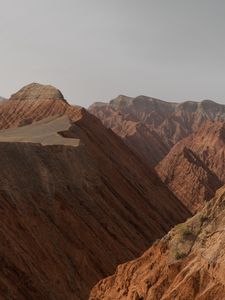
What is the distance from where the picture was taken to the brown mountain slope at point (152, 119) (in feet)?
377

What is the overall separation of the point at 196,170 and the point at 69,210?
49.5 meters

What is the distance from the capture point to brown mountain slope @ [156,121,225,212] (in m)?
76.2

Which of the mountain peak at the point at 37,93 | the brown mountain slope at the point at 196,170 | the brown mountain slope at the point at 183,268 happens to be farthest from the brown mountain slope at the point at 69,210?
the brown mountain slope at the point at 196,170

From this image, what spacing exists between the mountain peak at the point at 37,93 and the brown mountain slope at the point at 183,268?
54761 millimetres

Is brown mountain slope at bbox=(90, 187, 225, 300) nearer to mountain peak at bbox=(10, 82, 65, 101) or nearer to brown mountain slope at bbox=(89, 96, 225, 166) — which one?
mountain peak at bbox=(10, 82, 65, 101)

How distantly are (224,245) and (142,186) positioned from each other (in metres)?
36.3

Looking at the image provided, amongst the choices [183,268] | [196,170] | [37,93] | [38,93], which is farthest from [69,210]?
[196,170]

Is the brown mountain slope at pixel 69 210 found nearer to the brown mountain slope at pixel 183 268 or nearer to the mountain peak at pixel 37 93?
the brown mountain slope at pixel 183 268

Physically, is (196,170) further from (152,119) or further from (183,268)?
(152,119)

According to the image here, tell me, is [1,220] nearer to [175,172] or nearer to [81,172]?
[81,172]

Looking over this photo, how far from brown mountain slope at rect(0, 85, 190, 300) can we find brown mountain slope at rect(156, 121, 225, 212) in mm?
24328

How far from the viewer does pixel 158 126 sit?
158m

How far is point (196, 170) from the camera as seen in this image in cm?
8094

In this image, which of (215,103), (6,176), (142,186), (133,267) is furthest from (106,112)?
(133,267)
